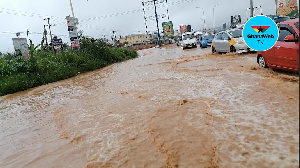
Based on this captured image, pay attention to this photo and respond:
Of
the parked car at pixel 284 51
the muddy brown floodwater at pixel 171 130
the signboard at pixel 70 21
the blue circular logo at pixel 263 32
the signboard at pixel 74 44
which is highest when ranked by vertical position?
the signboard at pixel 70 21

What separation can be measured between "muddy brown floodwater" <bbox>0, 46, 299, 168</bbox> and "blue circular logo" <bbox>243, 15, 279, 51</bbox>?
403 millimetres

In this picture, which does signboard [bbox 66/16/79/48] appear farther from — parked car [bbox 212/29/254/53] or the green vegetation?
parked car [bbox 212/29/254/53]

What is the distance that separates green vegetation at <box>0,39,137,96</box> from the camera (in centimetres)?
1546

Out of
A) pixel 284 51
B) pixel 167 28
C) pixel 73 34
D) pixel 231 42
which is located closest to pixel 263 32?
pixel 284 51

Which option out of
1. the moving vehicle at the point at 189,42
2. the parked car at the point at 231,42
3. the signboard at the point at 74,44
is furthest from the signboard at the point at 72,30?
the parked car at the point at 231,42

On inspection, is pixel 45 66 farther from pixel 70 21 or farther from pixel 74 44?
pixel 70 21

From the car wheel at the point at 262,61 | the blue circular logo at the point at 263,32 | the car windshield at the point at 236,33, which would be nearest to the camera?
the blue circular logo at the point at 263,32

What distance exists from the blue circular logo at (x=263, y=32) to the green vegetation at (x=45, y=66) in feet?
50.5

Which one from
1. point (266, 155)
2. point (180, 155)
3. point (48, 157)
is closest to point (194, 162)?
point (180, 155)

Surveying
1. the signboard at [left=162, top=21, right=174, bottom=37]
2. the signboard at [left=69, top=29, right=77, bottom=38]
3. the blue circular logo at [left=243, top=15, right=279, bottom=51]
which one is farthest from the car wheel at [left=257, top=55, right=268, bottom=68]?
the signboard at [left=162, top=21, right=174, bottom=37]

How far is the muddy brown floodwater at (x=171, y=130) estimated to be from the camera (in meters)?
3.52

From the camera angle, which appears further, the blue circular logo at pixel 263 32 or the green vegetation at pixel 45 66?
the green vegetation at pixel 45 66

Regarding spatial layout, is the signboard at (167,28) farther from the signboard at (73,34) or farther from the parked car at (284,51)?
the parked car at (284,51)

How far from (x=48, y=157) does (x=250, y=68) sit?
7492mm
